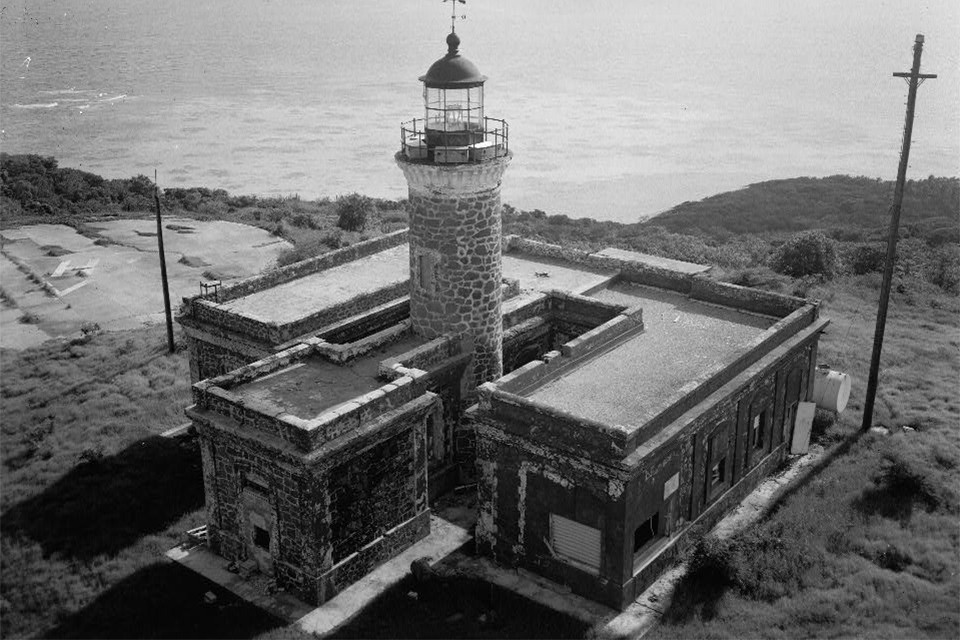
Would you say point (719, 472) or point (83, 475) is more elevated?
point (719, 472)

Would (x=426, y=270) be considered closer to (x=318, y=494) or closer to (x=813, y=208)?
(x=318, y=494)

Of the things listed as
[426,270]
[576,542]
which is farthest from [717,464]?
[426,270]

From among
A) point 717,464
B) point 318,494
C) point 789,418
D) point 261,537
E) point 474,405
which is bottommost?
point 261,537

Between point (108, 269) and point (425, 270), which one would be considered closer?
point (425, 270)

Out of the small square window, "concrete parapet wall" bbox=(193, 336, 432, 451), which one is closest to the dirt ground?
"concrete parapet wall" bbox=(193, 336, 432, 451)

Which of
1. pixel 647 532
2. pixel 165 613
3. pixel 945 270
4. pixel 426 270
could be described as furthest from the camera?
pixel 945 270

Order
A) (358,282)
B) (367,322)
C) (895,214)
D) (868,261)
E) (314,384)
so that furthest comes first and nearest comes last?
1. (868,261)
2. (358,282)
3. (895,214)
4. (367,322)
5. (314,384)

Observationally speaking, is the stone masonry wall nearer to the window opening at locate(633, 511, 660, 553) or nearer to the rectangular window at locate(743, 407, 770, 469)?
the window opening at locate(633, 511, 660, 553)
